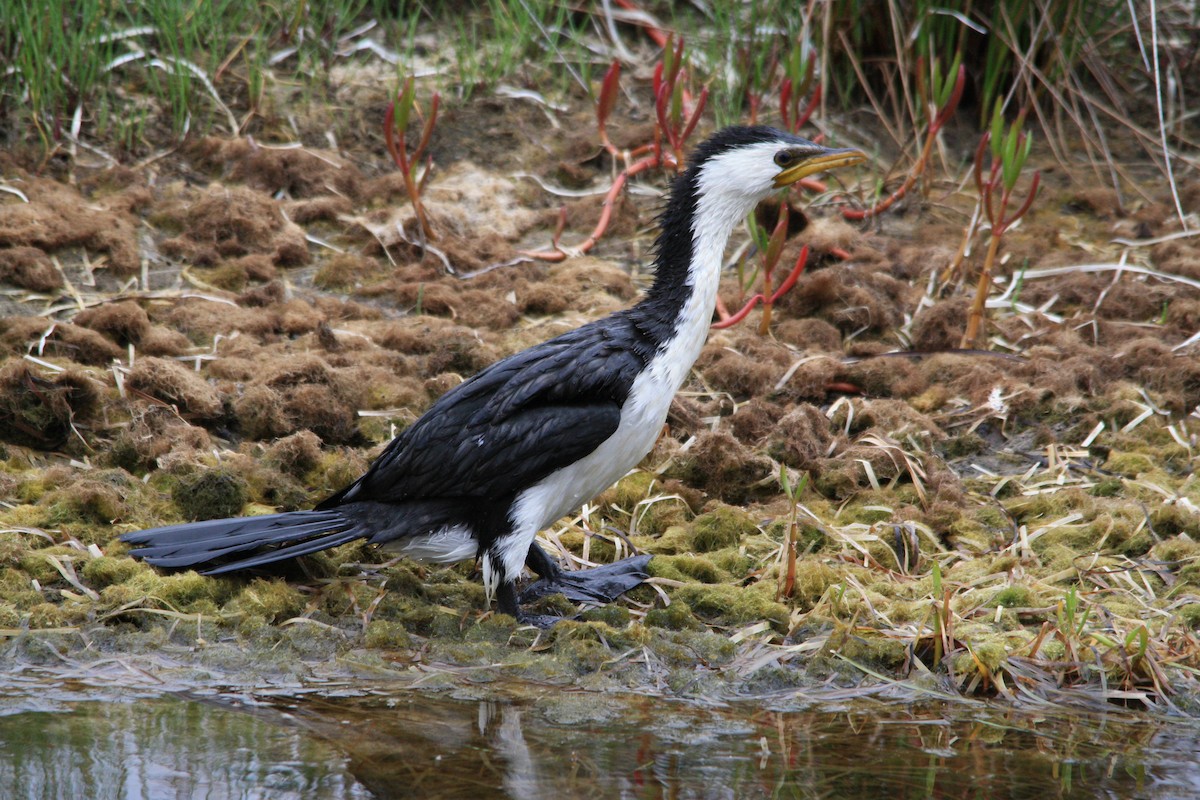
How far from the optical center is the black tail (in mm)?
3600

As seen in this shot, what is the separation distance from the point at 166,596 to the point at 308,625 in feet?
1.40

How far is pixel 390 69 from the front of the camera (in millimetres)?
7055

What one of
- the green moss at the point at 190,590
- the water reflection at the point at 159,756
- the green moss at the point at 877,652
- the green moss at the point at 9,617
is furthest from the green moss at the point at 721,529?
the green moss at the point at 9,617

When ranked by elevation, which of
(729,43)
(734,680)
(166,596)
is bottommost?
(734,680)

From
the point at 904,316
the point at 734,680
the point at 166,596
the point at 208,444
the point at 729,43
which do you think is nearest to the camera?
the point at 734,680

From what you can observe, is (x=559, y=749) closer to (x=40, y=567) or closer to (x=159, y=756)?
(x=159, y=756)

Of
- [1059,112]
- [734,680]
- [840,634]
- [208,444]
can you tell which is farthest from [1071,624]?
[1059,112]

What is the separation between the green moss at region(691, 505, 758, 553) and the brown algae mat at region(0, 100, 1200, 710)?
0.03ft

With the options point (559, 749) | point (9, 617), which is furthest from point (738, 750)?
point (9, 617)

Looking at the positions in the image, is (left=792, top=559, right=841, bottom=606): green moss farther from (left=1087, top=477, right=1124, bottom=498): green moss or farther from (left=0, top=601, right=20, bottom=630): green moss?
(left=0, top=601, right=20, bottom=630): green moss

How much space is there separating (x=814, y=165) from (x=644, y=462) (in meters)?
1.23

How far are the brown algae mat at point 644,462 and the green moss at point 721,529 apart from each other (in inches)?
0.4

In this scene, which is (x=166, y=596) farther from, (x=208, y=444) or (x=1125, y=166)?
(x=1125, y=166)

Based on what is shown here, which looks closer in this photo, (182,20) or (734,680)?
(734,680)
